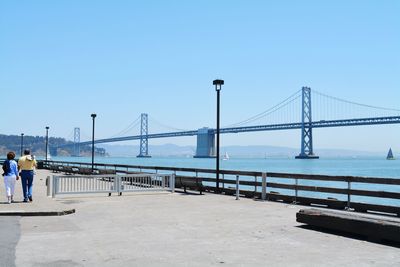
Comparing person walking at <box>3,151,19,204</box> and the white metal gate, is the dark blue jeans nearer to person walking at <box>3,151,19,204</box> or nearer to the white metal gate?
person walking at <box>3,151,19,204</box>

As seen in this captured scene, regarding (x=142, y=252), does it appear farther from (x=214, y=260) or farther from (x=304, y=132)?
(x=304, y=132)

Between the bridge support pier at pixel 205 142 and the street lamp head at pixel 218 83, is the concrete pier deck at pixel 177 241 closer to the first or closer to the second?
the street lamp head at pixel 218 83

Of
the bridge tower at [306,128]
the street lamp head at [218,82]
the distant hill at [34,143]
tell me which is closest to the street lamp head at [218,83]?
the street lamp head at [218,82]

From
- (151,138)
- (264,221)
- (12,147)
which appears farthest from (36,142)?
(264,221)

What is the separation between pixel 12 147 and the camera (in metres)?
151

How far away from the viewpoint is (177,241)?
332 inches

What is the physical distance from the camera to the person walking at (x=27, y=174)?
1413 centimetres

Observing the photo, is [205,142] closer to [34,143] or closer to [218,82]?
[34,143]

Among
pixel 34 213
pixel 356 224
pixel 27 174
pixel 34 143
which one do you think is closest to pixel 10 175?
pixel 27 174

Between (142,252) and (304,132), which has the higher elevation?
(304,132)

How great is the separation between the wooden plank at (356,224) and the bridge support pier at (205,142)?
10239 centimetres

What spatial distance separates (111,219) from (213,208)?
3.23m

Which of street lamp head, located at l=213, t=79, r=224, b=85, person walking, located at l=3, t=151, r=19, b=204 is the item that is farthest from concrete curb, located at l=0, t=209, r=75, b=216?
street lamp head, located at l=213, t=79, r=224, b=85

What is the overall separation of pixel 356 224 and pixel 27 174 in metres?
9.37
